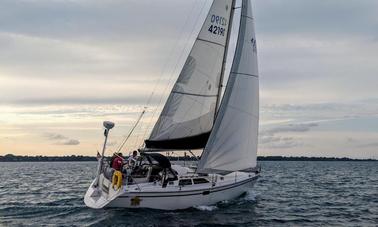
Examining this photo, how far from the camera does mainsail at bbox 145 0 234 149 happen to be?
23000 millimetres

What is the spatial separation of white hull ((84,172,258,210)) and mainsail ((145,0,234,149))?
2.61 meters

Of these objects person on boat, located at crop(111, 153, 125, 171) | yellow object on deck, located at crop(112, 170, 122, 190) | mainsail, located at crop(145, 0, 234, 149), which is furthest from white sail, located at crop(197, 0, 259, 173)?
yellow object on deck, located at crop(112, 170, 122, 190)

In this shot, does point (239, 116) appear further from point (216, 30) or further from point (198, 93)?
point (216, 30)

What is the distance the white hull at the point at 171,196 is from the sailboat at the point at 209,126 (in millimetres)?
50

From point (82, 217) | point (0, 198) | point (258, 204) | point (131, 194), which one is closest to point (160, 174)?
point (131, 194)

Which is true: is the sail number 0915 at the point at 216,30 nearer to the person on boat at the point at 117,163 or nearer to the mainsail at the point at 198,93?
the mainsail at the point at 198,93

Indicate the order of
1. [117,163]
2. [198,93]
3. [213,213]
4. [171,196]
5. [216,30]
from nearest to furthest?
[171,196] < [213,213] < [117,163] < [198,93] < [216,30]

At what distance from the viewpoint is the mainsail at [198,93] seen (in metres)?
23.0

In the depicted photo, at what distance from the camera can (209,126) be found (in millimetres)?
23906

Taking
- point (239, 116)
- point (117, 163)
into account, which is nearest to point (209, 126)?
point (239, 116)

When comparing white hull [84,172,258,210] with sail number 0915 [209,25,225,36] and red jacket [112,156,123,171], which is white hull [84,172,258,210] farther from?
sail number 0915 [209,25,225,36]

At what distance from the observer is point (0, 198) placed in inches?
1066

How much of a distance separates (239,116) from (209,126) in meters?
1.71

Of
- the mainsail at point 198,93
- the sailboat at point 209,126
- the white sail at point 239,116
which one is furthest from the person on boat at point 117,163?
the white sail at point 239,116
